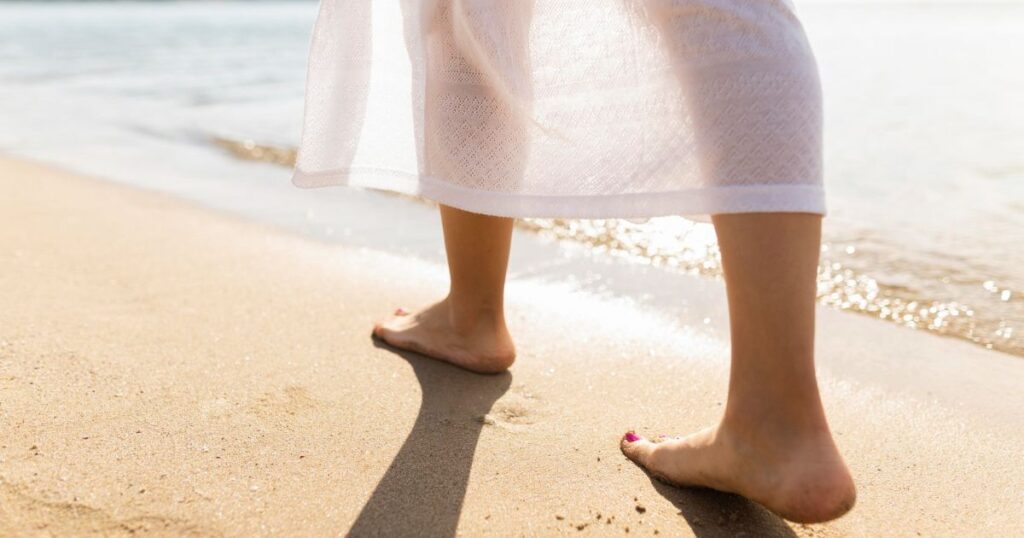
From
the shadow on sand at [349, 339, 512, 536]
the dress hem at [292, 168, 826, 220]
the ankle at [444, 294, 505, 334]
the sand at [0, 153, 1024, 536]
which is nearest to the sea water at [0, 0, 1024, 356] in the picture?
the sand at [0, 153, 1024, 536]

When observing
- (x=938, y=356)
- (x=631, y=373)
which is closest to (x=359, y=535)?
(x=631, y=373)

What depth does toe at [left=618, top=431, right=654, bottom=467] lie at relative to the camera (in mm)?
1402

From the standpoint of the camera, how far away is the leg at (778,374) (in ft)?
3.70

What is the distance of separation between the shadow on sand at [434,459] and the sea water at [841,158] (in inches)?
43.2

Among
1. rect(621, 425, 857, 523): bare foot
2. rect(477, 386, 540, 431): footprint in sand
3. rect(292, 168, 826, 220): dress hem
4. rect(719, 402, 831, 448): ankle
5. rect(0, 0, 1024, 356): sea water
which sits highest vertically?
rect(292, 168, 826, 220): dress hem

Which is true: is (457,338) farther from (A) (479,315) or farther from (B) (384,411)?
(B) (384,411)

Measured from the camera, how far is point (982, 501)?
4.47 feet

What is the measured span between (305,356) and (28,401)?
1.70 feet

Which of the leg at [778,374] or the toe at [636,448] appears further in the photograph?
the toe at [636,448]

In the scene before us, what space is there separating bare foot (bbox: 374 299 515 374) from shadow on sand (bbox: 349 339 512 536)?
0.02m

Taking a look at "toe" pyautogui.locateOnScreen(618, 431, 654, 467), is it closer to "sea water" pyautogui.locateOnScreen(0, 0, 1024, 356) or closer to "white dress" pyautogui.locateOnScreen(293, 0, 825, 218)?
"white dress" pyautogui.locateOnScreen(293, 0, 825, 218)

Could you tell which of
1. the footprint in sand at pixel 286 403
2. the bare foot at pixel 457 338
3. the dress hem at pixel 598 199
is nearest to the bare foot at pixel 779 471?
the dress hem at pixel 598 199

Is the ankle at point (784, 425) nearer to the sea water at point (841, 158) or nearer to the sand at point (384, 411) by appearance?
the sand at point (384, 411)

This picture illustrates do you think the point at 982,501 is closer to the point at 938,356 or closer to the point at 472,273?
the point at 938,356
